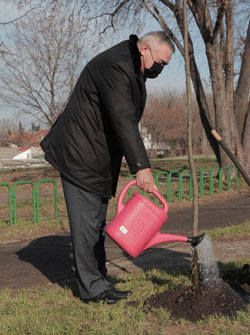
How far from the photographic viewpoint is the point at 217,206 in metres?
10.5

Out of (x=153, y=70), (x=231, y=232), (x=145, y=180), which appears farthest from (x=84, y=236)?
(x=231, y=232)

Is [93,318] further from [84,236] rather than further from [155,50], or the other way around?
[155,50]

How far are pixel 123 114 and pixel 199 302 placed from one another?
54.9 inches

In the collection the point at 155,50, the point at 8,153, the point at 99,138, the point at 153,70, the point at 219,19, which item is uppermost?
the point at 219,19

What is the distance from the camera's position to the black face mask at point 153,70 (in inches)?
140

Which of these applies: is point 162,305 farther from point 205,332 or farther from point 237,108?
point 237,108

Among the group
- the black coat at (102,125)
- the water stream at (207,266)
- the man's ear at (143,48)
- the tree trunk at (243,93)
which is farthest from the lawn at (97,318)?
the tree trunk at (243,93)

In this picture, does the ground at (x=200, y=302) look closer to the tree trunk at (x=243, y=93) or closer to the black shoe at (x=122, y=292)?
the black shoe at (x=122, y=292)

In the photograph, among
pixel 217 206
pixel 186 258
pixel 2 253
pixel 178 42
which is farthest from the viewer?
pixel 178 42

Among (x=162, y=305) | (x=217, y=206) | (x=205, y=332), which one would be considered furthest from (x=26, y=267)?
(x=217, y=206)

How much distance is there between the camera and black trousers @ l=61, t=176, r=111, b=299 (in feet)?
12.2

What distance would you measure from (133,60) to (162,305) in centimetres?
173

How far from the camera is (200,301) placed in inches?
137

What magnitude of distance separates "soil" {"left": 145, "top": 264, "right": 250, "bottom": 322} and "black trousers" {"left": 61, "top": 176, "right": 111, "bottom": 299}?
435 millimetres
